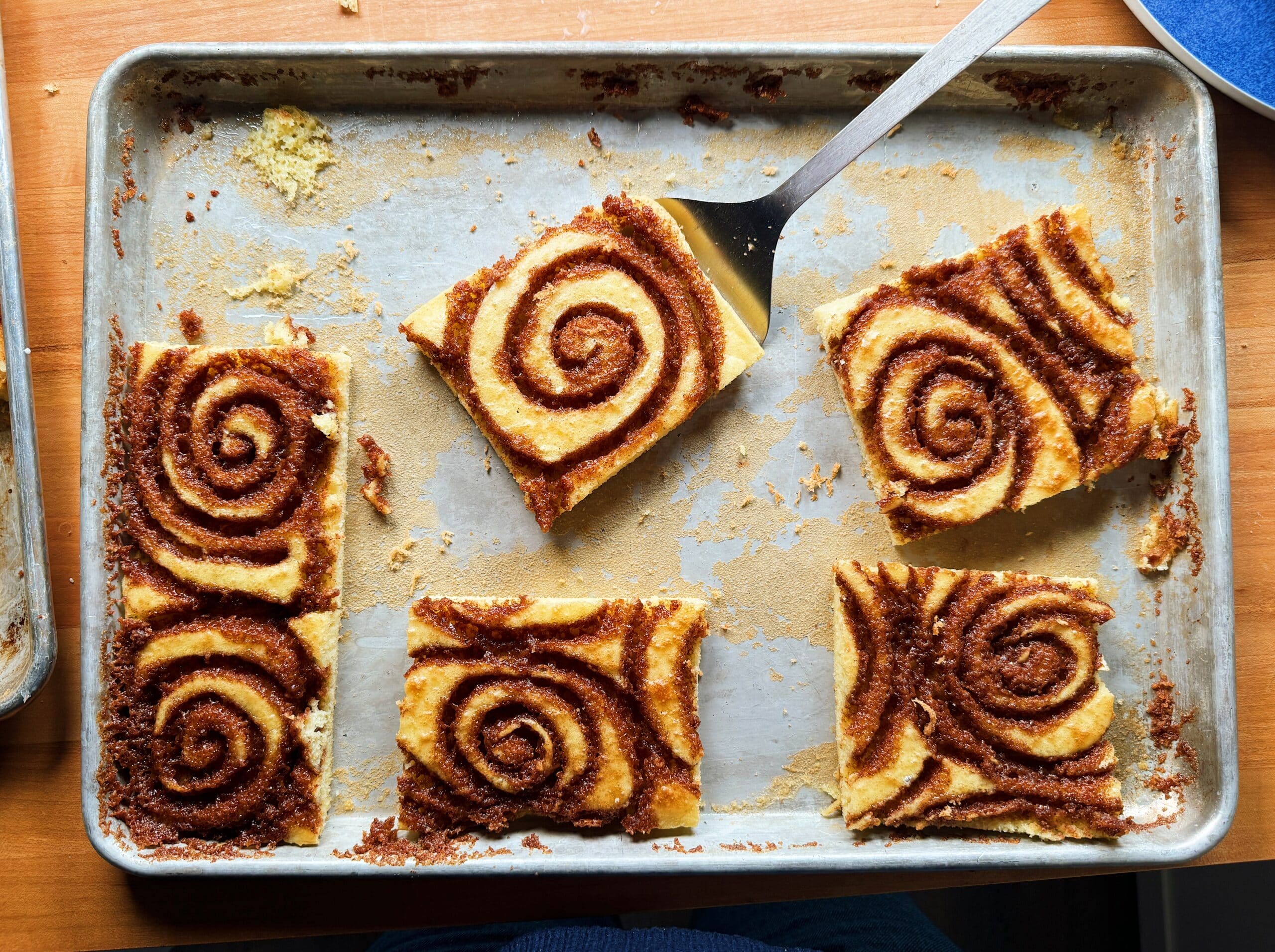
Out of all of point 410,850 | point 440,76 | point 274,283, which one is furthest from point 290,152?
point 410,850

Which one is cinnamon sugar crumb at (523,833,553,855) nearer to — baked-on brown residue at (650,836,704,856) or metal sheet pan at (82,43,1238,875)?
baked-on brown residue at (650,836,704,856)

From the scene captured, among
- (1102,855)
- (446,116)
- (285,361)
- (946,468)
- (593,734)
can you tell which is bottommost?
(1102,855)

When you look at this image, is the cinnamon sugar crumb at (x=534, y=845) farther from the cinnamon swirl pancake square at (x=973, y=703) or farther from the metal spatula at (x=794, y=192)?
the metal spatula at (x=794, y=192)

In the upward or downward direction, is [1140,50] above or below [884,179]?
above

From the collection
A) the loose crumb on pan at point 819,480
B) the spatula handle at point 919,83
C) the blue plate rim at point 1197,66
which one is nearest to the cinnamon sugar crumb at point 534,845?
the loose crumb on pan at point 819,480

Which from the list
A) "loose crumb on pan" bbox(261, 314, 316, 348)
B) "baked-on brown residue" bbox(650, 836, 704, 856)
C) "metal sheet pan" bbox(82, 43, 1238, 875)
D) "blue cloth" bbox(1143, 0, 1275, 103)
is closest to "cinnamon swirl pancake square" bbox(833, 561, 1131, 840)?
"metal sheet pan" bbox(82, 43, 1238, 875)

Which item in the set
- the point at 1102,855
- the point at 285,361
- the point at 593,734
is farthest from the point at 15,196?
the point at 1102,855

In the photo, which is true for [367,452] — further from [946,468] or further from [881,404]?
[946,468]

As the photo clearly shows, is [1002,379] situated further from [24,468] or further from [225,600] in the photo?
[24,468]
